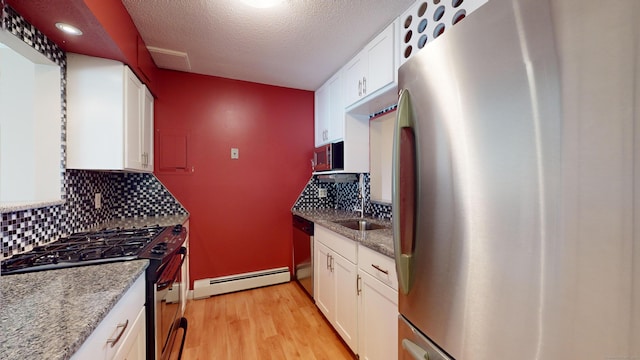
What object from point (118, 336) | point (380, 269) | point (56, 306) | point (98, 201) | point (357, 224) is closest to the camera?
point (56, 306)

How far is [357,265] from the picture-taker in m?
1.62

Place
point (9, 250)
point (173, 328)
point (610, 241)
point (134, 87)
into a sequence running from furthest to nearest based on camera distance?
point (134, 87)
point (173, 328)
point (9, 250)
point (610, 241)

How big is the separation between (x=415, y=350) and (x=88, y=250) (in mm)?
1580

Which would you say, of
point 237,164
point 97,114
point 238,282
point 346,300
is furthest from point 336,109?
point 238,282

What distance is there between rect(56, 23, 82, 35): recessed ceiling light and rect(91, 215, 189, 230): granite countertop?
1.33 meters

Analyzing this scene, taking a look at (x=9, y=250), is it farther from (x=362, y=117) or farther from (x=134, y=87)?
(x=362, y=117)

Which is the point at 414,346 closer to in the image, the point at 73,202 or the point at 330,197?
the point at 73,202

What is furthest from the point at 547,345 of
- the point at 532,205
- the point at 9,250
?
the point at 9,250

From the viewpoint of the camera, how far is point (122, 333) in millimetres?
911

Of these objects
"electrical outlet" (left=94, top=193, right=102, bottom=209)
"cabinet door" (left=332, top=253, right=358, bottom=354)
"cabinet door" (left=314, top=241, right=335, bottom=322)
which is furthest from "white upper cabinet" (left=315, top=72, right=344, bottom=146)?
"electrical outlet" (left=94, top=193, right=102, bottom=209)

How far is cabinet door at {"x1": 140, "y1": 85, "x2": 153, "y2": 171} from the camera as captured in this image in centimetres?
203

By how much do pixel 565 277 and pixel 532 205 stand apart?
139mm

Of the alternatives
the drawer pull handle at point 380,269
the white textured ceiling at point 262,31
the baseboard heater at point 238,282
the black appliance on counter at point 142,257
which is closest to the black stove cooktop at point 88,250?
the black appliance on counter at point 142,257

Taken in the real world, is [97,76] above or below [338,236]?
above
